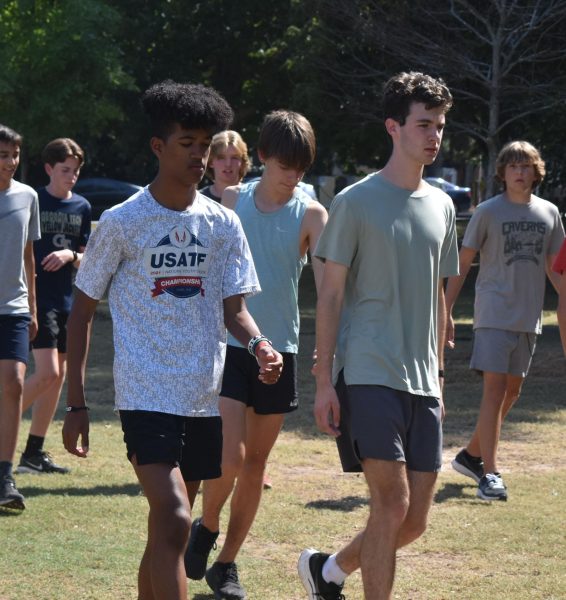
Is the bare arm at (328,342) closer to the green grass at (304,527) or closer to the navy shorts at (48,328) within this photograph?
the green grass at (304,527)

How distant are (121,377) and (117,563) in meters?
1.92

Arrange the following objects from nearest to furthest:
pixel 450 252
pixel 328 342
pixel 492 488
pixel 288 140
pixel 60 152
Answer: pixel 328 342 < pixel 450 252 < pixel 288 140 < pixel 492 488 < pixel 60 152

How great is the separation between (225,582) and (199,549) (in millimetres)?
215

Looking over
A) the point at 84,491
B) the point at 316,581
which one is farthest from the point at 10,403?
the point at 316,581

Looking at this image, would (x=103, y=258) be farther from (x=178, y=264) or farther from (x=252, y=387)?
(x=252, y=387)

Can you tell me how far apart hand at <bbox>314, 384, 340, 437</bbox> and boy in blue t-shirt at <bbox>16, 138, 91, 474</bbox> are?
3.93 metres

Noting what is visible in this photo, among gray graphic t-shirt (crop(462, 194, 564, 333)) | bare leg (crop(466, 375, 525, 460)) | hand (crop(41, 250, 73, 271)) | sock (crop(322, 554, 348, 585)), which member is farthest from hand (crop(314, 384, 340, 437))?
hand (crop(41, 250, 73, 271))

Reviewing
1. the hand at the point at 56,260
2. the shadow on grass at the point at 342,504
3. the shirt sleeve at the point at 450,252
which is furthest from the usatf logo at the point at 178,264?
the hand at the point at 56,260

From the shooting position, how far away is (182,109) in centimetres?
429

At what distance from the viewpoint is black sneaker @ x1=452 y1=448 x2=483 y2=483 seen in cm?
788

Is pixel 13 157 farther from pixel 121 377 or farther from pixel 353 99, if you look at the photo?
pixel 353 99

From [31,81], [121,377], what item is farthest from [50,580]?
[31,81]

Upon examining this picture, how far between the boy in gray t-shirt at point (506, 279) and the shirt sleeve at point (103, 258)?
12.2 feet

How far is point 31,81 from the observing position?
31438mm
